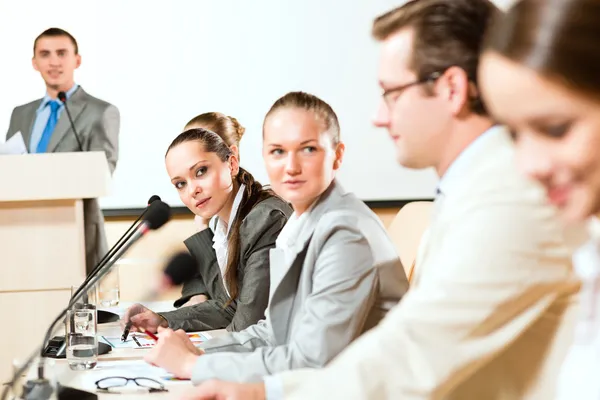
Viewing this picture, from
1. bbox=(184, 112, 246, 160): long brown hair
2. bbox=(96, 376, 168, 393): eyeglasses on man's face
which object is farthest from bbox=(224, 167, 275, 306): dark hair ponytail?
bbox=(96, 376, 168, 393): eyeglasses on man's face

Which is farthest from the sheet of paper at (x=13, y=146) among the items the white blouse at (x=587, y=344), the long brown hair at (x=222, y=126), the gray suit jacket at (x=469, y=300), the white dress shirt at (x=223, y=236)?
the white blouse at (x=587, y=344)

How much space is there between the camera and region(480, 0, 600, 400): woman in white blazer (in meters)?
0.80

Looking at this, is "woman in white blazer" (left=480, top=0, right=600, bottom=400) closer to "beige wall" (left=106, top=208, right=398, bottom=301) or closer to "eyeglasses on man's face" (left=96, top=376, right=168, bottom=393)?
"eyeglasses on man's face" (left=96, top=376, right=168, bottom=393)

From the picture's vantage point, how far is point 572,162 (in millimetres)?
819

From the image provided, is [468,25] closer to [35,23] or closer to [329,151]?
[329,151]

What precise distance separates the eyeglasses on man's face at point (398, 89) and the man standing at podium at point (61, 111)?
11.3 ft

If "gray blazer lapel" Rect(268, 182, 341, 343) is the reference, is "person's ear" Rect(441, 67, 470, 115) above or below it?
above

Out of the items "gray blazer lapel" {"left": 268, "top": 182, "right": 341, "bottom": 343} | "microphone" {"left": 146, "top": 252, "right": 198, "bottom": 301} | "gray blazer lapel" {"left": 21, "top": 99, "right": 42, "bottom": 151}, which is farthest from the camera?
"gray blazer lapel" {"left": 21, "top": 99, "right": 42, "bottom": 151}

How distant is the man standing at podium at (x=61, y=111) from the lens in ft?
15.0

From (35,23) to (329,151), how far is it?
10.8ft

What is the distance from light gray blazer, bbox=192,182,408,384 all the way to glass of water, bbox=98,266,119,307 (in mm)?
1209

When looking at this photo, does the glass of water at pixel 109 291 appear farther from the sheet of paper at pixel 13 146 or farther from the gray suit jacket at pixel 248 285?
the sheet of paper at pixel 13 146

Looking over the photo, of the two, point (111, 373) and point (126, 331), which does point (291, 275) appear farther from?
point (126, 331)

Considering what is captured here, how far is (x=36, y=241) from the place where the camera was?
314 centimetres
